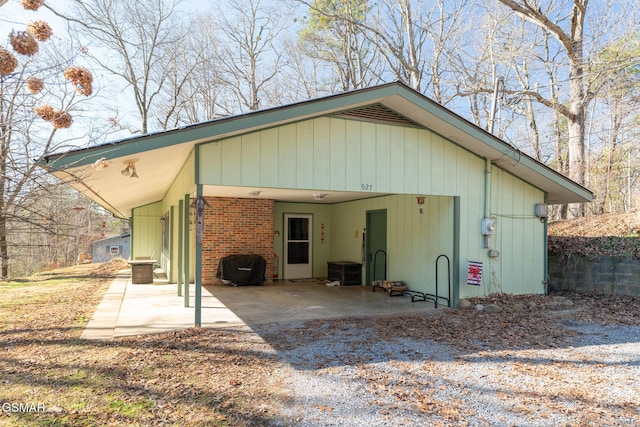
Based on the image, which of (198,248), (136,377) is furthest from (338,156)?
(136,377)

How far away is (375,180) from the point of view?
22.5ft

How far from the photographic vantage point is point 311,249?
12.3 metres

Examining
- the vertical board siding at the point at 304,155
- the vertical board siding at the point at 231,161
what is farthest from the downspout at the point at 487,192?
the vertical board siding at the point at 231,161

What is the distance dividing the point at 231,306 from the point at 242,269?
279cm

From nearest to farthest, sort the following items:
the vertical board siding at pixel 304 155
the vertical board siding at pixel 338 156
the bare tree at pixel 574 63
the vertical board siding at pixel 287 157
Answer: the vertical board siding at pixel 287 157, the vertical board siding at pixel 304 155, the vertical board siding at pixel 338 156, the bare tree at pixel 574 63

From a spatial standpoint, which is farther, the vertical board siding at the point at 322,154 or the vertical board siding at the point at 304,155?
the vertical board siding at the point at 322,154

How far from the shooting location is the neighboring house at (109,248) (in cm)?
3111

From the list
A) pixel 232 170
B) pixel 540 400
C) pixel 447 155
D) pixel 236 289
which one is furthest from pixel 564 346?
pixel 236 289

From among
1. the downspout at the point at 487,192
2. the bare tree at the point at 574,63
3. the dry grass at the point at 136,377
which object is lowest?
the dry grass at the point at 136,377

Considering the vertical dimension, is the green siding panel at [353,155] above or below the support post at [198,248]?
above

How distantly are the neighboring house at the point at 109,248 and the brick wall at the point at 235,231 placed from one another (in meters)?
23.3

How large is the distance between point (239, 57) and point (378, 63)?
22.2ft

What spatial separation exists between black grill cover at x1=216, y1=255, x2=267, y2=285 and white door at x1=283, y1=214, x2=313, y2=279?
4.92 ft

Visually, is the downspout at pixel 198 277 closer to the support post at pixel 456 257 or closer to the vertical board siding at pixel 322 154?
the vertical board siding at pixel 322 154
